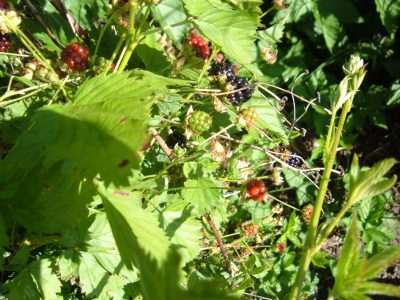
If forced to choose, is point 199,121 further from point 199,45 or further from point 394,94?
point 394,94

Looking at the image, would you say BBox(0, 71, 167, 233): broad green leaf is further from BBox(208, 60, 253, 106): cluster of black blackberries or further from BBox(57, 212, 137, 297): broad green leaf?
BBox(208, 60, 253, 106): cluster of black blackberries

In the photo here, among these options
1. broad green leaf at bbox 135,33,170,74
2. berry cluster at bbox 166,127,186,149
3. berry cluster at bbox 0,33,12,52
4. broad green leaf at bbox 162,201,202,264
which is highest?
berry cluster at bbox 0,33,12,52

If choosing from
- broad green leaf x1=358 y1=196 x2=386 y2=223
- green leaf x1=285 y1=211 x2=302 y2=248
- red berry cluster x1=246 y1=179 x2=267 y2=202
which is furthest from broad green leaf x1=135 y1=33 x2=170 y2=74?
broad green leaf x1=358 y1=196 x2=386 y2=223

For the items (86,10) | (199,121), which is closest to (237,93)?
(199,121)

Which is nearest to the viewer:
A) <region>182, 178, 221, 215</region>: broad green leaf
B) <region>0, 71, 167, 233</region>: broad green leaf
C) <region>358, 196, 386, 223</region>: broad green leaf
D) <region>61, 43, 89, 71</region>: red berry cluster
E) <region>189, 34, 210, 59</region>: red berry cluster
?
<region>0, 71, 167, 233</region>: broad green leaf

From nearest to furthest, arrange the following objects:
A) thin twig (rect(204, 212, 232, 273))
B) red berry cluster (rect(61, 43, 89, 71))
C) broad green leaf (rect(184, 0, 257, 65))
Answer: broad green leaf (rect(184, 0, 257, 65)) < red berry cluster (rect(61, 43, 89, 71)) < thin twig (rect(204, 212, 232, 273))
